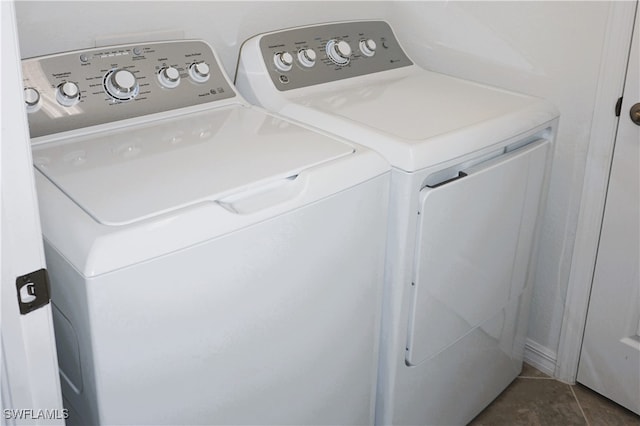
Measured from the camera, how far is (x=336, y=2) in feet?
6.94

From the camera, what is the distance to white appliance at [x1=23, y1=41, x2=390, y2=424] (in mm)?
1072

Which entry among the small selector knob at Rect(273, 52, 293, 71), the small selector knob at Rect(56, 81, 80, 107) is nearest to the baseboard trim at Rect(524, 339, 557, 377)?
the small selector knob at Rect(273, 52, 293, 71)

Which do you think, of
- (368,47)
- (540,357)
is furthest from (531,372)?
(368,47)

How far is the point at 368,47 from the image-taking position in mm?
2002

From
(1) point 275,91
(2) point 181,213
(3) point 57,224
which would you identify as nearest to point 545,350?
(1) point 275,91

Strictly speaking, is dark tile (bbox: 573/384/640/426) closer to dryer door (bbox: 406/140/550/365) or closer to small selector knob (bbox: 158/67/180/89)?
dryer door (bbox: 406/140/550/365)

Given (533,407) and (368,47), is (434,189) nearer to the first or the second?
(368,47)

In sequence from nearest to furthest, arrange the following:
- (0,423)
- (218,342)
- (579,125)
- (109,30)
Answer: (0,423) < (218,342) < (109,30) < (579,125)

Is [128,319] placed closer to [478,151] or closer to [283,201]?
[283,201]

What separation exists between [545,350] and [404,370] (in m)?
0.80

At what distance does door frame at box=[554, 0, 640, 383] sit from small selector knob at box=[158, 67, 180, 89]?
1125 millimetres

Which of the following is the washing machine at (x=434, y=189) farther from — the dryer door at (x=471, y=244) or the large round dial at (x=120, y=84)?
the large round dial at (x=120, y=84)

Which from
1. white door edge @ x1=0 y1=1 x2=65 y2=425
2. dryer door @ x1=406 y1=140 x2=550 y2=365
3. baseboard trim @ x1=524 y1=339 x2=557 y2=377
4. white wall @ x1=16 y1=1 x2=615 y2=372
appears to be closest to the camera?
white door edge @ x1=0 y1=1 x2=65 y2=425

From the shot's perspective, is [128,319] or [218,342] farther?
[218,342]
